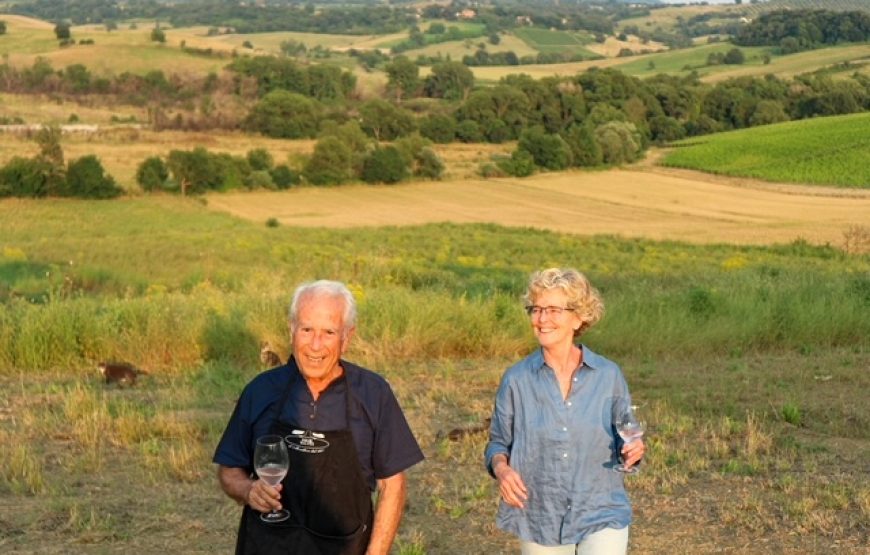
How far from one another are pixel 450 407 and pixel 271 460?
6462 mm

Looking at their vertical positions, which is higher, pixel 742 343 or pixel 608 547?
pixel 608 547

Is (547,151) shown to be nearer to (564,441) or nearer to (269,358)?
(269,358)

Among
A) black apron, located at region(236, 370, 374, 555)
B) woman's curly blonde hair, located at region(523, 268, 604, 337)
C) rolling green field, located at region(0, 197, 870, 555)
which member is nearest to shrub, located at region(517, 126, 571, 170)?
rolling green field, located at region(0, 197, 870, 555)

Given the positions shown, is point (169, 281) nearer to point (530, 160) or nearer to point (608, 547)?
point (608, 547)

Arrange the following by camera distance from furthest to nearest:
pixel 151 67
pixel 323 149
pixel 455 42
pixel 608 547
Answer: pixel 455 42
pixel 151 67
pixel 323 149
pixel 608 547

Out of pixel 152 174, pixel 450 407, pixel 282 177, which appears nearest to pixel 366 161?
pixel 282 177

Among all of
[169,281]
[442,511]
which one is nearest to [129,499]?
[442,511]

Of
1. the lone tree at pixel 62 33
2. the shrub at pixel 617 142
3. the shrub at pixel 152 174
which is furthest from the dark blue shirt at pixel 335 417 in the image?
the lone tree at pixel 62 33

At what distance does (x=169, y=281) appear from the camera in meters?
27.0

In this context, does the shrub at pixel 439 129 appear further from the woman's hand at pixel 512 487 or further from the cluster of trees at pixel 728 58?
the woman's hand at pixel 512 487

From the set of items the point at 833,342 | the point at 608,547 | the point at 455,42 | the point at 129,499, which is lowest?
the point at 455,42

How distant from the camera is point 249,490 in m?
3.98

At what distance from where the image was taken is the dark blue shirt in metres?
4.07

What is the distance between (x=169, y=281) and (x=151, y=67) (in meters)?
90.5
